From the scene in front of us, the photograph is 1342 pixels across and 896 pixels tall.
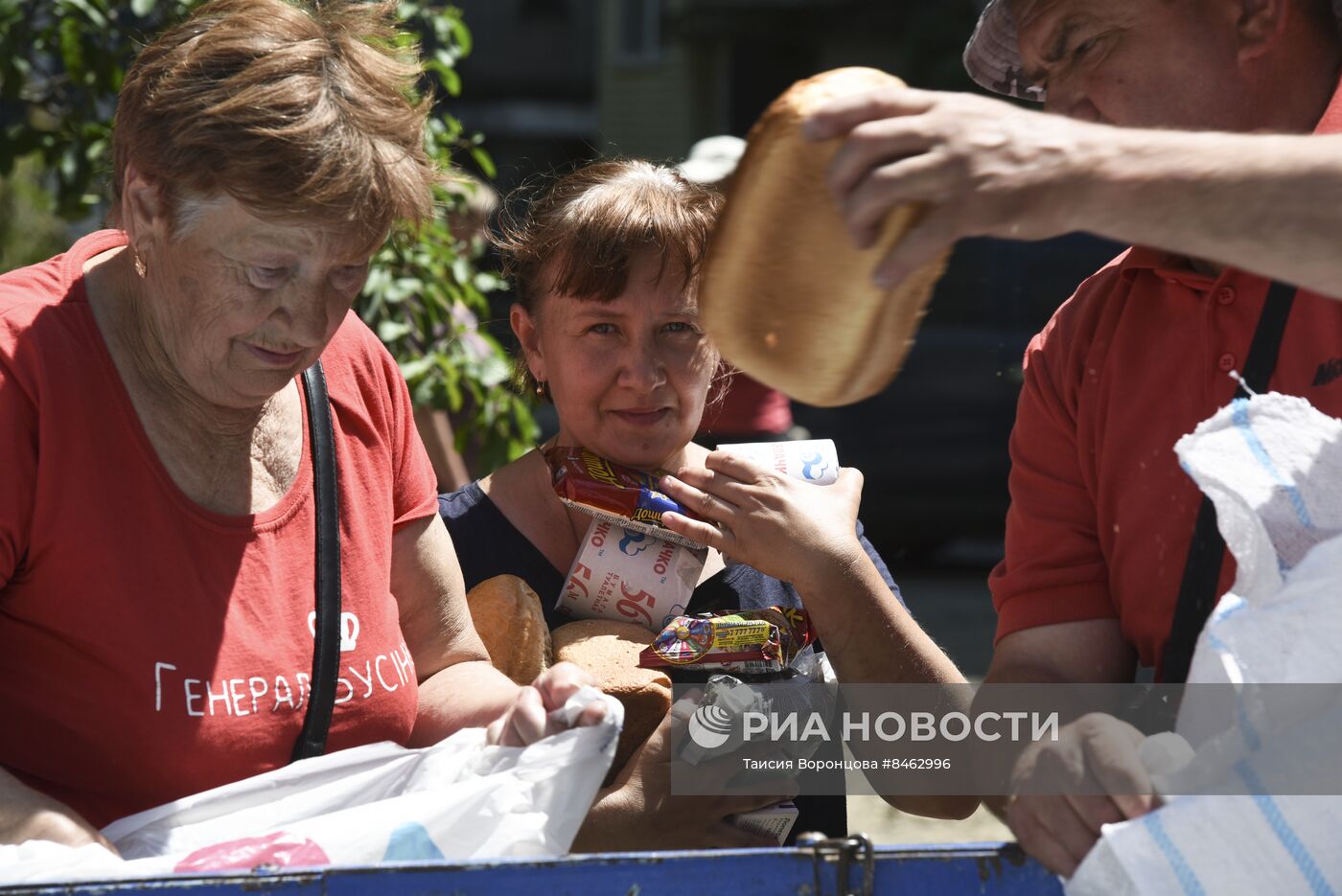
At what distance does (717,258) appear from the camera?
5.57 feet

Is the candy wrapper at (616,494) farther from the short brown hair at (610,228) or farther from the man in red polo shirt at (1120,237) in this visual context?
the man in red polo shirt at (1120,237)

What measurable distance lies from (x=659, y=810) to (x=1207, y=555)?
0.79 meters

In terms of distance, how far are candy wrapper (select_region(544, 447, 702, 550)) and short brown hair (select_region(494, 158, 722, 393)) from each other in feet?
0.92

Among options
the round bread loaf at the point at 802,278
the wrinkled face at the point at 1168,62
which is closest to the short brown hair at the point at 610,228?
the round bread loaf at the point at 802,278

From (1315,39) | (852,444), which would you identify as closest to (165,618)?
(1315,39)

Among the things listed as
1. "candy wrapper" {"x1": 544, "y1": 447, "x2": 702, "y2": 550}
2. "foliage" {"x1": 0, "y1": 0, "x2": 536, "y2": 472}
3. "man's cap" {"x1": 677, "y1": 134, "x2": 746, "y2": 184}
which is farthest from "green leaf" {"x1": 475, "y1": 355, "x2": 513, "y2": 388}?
"candy wrapper" {"x1": 544, "y1": 447, "x2": 702, "y2": 550}

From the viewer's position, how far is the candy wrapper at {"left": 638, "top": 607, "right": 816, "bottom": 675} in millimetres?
2018

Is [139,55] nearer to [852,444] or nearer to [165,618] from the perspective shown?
Answer: [165,618]

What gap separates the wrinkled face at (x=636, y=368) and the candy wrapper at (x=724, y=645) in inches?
16.3

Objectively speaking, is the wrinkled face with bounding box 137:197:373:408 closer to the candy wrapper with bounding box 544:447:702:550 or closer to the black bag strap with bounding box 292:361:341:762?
the black bag strap with bounding box 292:361:341:762

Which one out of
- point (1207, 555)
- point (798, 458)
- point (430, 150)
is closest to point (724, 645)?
point (798, 458)

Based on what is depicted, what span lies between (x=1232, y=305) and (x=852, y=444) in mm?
6476

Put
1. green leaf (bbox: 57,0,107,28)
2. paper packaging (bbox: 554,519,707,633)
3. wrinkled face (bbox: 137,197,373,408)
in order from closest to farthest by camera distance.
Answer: wrinkled face (bbox: 137,197,373,408), paper packaging (bbox: 554,519,707,633), green leaf (bbox: 57,0,107,28)

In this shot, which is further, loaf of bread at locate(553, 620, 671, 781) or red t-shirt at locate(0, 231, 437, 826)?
loaf of bread at locate(553, 620, 671, 781)
